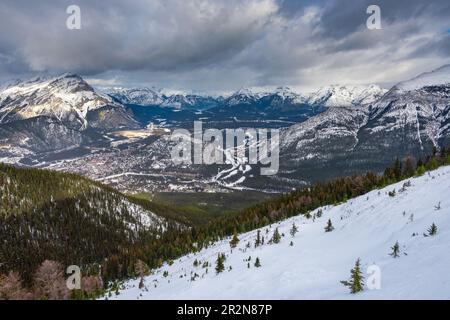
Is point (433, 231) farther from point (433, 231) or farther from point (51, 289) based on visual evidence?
point (51, 289)

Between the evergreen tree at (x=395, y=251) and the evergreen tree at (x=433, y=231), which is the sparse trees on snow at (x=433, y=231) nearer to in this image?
the evergreen tree at (x=433, y=231)

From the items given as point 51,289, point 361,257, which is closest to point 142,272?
point 51,289

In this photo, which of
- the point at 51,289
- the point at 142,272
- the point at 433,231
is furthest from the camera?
the point at 51,289

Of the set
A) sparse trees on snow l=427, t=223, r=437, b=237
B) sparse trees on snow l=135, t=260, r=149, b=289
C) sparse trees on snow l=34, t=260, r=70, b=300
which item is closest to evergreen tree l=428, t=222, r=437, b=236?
sparse trees on snow l=427, t=223, r=437, b=237

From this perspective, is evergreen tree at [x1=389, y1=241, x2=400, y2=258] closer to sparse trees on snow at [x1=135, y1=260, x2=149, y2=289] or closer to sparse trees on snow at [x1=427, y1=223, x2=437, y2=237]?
sparse trees on snow at [x1=427, y1=223, x2=437, y2=237]

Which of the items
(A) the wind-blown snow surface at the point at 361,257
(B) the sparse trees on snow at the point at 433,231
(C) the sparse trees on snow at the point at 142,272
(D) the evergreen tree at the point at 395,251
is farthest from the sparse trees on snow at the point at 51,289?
(B) the sparse trees on snow at the point at 433,231

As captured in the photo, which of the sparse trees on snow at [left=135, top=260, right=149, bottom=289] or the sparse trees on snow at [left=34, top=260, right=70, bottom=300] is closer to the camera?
the sparse trees on snow at [left=135, top=260, right=149, bottom=289]

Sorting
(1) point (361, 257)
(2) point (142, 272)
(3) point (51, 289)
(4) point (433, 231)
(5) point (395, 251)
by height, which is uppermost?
(4) point (433, 231)
